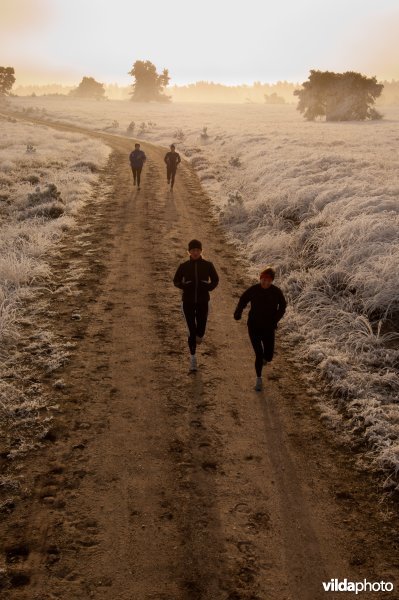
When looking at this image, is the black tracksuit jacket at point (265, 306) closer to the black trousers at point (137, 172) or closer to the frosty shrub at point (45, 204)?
the frosty shrub at point (45, 204)

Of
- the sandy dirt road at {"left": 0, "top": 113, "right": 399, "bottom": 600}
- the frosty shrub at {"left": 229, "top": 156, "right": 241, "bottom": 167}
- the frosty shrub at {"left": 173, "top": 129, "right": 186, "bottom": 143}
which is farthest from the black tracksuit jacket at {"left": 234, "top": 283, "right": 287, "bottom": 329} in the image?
the frosty shrub at {"left": 173, "top": 129, "right": 186, "bottom": 143}

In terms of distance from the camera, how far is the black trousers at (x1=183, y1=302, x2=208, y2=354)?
719 cm

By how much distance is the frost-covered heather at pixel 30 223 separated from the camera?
6.70 meters

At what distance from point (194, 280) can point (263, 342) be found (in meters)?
1.39

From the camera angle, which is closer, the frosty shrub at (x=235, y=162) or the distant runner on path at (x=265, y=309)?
the distant runner on path at (x=265, y=309)

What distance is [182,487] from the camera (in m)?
4.96

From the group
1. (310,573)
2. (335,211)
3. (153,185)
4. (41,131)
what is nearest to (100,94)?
(41,131)

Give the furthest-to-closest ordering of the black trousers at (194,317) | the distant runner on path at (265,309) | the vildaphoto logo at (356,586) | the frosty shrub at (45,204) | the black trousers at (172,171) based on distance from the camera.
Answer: the black trousers at (172,171)
the frosty shrub at (45,204)
the black trousers at (194,317)
the distant runner on path at (265,309)
the vildaphoto logo at (356,586)

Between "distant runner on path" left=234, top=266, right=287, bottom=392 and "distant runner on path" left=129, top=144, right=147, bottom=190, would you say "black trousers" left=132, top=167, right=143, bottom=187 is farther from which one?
"distant runner on path" left=234, top=266, right=287, bottom=392

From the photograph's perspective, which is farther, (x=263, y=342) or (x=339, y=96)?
(x=339, y=96)

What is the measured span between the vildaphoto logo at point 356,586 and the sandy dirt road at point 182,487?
0.15 ft

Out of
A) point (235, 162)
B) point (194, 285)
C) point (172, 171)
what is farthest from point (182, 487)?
point (235, 162)

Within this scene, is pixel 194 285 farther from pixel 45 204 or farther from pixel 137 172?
pixel 137 172

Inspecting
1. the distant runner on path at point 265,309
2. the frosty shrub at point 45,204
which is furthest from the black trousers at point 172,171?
the distant runner on path at point 265,309
